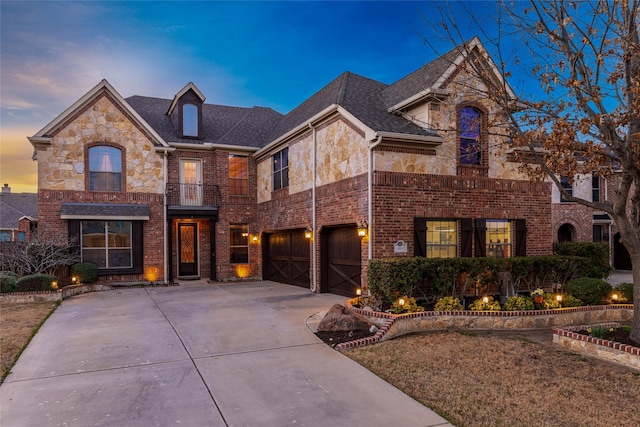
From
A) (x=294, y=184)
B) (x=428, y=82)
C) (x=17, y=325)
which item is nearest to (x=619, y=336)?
(x=428, y=82)

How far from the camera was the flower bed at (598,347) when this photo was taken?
18.8 feet

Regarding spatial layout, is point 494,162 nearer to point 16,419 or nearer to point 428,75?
point 428,75

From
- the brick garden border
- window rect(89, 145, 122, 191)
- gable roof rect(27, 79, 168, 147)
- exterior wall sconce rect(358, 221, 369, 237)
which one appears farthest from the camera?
window rect(89, 145, 122, 191)

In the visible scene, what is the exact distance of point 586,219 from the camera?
A: 70.4ft

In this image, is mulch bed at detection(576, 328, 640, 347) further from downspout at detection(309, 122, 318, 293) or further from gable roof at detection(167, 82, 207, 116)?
gable roof at detection(167, 82, 207, 116)

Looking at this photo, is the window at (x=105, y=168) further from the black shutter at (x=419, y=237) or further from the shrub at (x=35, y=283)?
the black shutter at (x=419, y=237)

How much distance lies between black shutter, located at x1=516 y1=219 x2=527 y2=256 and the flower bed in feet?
18.0

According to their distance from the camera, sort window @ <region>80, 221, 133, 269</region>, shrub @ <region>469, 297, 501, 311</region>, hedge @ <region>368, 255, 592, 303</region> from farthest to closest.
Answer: window @ <region>80, 221, 133, 269</region>, hedge @ <region>368, 255, 592, 303</region>, shrub @ <region>469, 297, 501, 311</region>

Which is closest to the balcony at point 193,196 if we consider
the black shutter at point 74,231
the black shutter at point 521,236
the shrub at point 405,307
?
the black shutter at point 74,231

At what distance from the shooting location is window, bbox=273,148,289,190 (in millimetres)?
15336

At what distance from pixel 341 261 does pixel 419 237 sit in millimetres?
2663

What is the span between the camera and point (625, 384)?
5059 millimetres

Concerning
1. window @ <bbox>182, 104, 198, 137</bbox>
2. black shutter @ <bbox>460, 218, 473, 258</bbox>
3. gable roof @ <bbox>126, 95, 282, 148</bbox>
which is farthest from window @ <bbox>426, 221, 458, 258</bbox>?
window @ <bbox>182, 104, 198, 137</bbox>

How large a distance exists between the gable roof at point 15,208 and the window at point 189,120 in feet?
71.8
